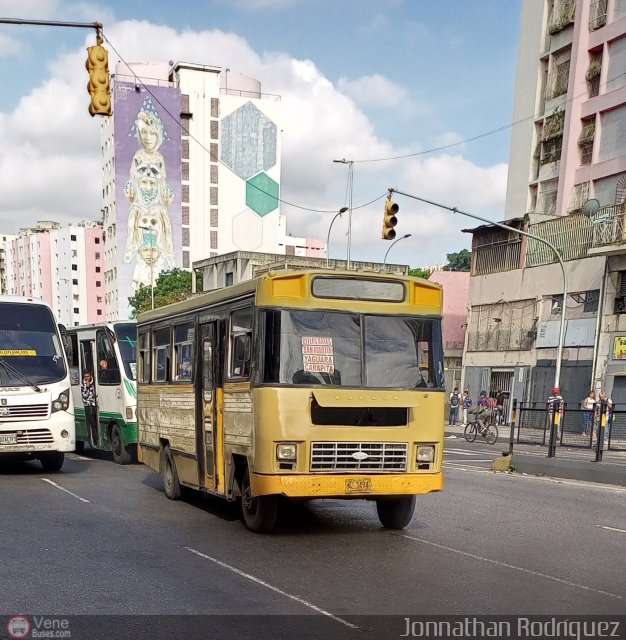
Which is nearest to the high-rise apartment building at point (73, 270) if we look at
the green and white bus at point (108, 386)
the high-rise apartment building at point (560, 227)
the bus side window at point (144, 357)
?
the high-rise apartment building at point (560, 227)

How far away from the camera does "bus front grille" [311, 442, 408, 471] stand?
9.58 metres

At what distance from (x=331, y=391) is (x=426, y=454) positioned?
4.29 feet

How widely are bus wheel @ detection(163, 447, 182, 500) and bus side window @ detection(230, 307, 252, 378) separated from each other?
9.76 ft

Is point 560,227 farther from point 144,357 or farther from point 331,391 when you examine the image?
point 331,391

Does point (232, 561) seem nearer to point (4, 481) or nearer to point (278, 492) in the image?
point (278, 492)

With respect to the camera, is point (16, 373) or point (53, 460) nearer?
point (16, 373)

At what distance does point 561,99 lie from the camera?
46.2m

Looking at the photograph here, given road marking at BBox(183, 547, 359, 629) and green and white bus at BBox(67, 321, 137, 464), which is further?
green and white bus at BBox(67, 321, 137, 464)

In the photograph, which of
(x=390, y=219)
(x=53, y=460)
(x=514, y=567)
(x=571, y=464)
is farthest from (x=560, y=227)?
(x=514, y=567)

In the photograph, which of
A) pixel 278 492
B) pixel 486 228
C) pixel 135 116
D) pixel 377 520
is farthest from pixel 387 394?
pixel 135 116

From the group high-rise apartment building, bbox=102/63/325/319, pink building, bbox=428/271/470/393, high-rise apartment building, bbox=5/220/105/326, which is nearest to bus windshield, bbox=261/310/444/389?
pink building, bbox=428/271/470/393

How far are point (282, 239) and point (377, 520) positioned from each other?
113150mm

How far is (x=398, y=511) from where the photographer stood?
1053 centimetres

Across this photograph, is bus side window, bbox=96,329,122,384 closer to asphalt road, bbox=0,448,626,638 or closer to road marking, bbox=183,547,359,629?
asphalt road, bbox=0,448,626,638
